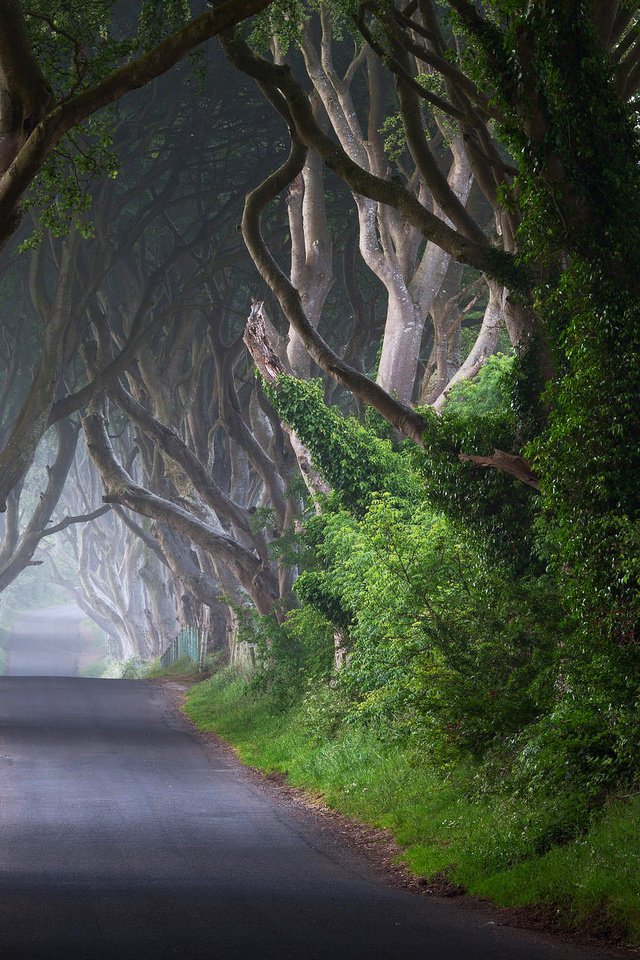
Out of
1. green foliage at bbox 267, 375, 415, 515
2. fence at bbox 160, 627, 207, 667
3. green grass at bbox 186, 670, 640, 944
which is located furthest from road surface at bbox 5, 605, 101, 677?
green grass at bbox 186, 670, 640, 944

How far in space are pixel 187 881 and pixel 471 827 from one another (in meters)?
2.46

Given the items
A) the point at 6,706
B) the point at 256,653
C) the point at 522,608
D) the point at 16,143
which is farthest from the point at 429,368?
the point at 16,143

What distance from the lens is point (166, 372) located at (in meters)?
30.2

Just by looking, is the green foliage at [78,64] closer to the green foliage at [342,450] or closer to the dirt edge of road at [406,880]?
the green foliage at [342,450]

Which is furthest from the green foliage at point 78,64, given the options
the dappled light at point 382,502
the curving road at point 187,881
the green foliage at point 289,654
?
the green foliage at point 289,654

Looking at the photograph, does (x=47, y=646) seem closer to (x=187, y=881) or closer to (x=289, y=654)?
(x=289, y=654)

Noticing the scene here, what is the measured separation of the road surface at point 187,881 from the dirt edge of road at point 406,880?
0.55 feet

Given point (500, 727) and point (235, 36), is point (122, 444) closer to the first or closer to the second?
point (235, 36)

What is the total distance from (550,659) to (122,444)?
1126 inches

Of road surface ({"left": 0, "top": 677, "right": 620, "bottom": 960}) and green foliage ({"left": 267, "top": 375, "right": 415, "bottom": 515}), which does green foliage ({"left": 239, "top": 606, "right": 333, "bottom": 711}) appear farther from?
road surface ({"left": 0, "top": 677, "right": 620, "bottom": 960})

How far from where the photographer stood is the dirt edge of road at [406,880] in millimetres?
7239

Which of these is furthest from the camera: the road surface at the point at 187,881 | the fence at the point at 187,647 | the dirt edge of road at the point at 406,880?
the fence at the point at 187,647

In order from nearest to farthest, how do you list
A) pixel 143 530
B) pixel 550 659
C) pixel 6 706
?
pixel 550 659 → pixel 6 706 → pixel 143 530

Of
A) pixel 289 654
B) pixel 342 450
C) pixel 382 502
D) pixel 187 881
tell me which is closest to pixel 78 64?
pixel 382 502
